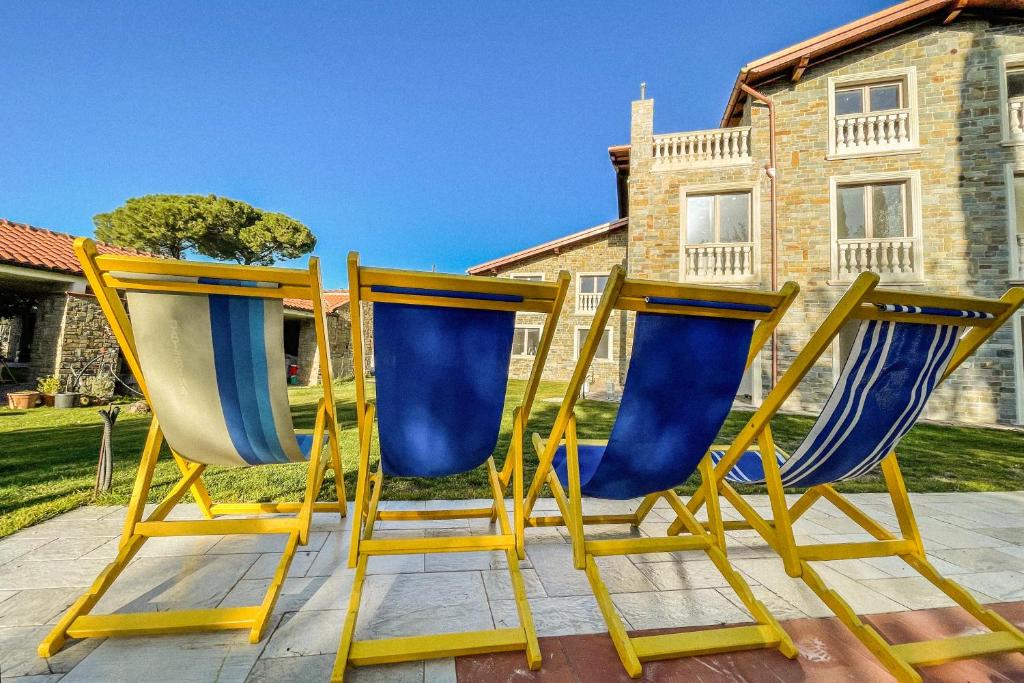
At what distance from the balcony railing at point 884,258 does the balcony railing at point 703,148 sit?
3.10 metres

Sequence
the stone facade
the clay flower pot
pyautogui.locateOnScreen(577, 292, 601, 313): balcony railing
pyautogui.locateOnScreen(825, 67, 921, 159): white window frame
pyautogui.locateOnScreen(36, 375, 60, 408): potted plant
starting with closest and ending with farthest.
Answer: the clay flower pot → pyautogui.locateOnScreen(36, 375, 60, 408): potted plant → the stone facade → pyautogui.locateOnScreen(825, 67, 921, 159): white window frame → pyautogui.locateOnScreen(577, 292, 601, 313): balcony railing

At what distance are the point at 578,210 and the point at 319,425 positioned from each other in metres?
49.1

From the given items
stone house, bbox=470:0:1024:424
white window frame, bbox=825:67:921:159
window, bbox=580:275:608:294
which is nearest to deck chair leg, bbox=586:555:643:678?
stone house, bbox=470:0:1024:424

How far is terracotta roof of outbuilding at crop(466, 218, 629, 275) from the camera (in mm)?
15406

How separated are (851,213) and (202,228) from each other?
83.4ft

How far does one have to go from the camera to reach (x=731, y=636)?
1425mm

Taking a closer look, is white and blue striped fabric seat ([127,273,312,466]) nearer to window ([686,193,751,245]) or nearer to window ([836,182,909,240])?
window ([686,193,751,245])

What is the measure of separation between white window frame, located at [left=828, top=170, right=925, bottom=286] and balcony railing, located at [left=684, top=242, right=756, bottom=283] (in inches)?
62.2

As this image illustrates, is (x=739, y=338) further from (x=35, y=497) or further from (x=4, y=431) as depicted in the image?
(x=4, y=431)

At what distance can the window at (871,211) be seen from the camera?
934cm

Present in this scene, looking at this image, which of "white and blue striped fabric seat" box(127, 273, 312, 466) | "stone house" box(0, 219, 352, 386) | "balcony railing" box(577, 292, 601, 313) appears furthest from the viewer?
"balcony railing" box(577, 292, 601, 313)

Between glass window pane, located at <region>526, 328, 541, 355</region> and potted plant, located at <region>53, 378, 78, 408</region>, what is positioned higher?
glass window pane, located at <region>526, 328, 541, 355</region>

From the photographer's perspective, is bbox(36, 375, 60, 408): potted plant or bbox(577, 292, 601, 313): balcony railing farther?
bbox(577, 292, 601, 313): balcony railing

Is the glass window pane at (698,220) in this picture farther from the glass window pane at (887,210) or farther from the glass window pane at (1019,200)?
the glass window pane at (1019,200)
